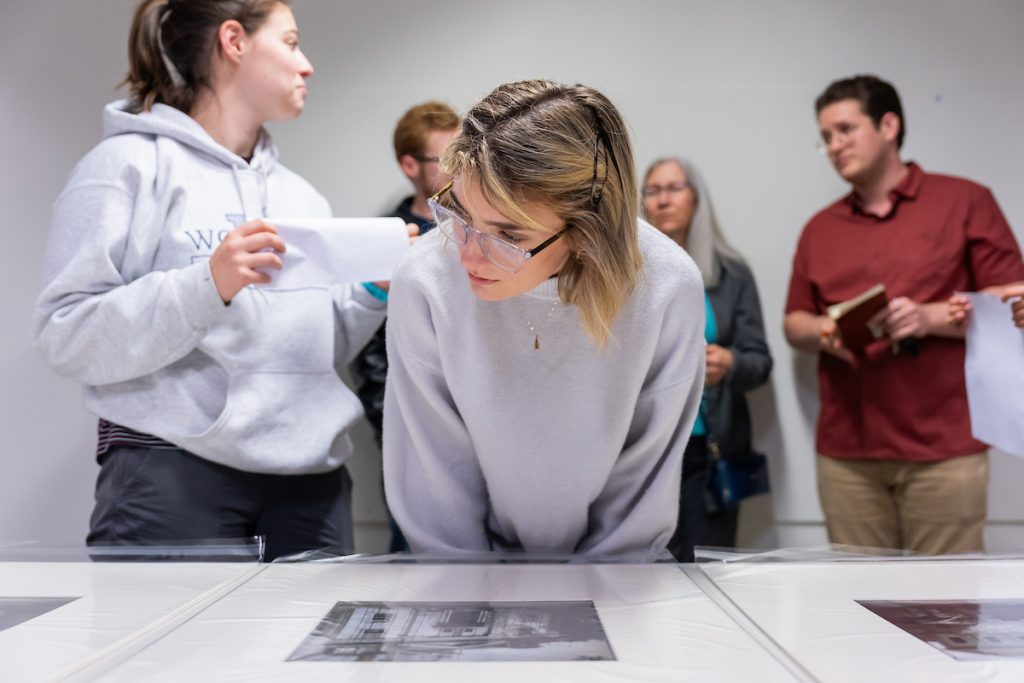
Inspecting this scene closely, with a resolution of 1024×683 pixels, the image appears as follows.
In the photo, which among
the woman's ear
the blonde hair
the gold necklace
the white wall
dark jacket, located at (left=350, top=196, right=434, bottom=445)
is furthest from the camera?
the white wall

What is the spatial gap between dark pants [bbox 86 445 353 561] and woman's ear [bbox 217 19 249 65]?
768 mm

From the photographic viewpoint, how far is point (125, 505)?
63.8 inches

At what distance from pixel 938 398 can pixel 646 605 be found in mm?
1712

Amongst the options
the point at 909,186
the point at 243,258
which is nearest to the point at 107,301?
the point at 243,258

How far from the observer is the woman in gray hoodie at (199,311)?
161 cm

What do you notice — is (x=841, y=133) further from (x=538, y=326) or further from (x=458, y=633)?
(x=458, y=633)

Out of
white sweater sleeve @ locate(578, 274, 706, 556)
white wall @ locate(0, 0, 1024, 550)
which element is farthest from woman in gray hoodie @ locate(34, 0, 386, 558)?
white wall @ locate(0, 0, 1024, 550)

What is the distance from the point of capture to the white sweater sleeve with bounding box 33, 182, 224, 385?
62.6 inches

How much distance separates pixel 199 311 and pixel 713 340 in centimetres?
157

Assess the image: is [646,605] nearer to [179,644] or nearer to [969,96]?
[179,644]

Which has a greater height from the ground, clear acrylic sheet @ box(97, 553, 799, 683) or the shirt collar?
the shirt collar

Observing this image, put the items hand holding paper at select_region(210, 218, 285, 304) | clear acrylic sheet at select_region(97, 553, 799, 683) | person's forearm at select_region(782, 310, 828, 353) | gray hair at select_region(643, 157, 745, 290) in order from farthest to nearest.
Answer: gray hair at select_region(643, 157, 745, 290) → person's forearm at select_region(782, 310, 828, 353) → hand holding paper at select_region(210, 218, 285, 304) → clear acrylic sheet at select_region(97, 553, 799, 683)

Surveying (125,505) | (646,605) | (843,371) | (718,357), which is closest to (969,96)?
(843,371)

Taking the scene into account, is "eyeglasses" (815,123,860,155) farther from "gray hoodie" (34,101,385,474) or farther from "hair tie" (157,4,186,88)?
"hair tie" (157,4,186,88)
